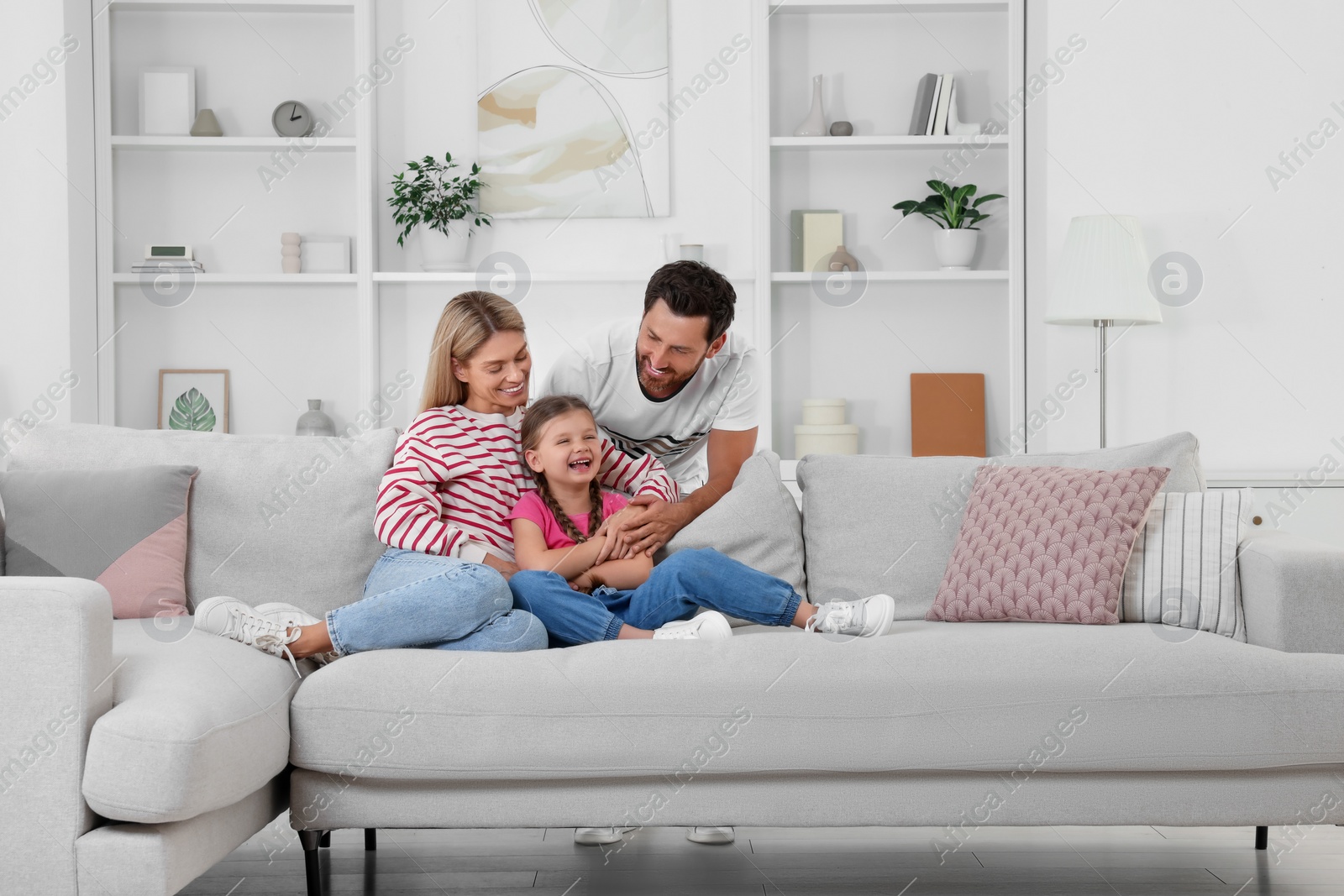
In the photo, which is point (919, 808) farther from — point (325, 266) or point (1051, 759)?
point (325, 266)

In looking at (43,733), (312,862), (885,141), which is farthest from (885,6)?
(43,733)

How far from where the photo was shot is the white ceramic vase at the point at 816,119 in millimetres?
3811

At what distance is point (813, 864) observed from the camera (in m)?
2.04

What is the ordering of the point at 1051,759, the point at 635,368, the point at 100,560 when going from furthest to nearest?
the point at 635,368
the point at 100,560
the point at 1051,759

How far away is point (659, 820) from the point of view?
172cm

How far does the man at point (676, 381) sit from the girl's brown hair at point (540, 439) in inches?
4.1

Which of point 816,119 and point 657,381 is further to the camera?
point 816,119

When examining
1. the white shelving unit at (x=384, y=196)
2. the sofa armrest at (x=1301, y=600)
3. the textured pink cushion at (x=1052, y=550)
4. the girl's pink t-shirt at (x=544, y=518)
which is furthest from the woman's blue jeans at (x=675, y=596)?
the white shelving unit at (x=384, y=196)

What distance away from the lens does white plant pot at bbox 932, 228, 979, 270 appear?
3.78 m

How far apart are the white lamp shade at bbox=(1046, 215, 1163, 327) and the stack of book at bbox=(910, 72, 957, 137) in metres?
0.76

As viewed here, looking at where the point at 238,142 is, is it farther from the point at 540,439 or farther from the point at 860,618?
the point at 860,618

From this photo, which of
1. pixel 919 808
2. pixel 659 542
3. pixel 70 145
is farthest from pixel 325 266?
pixel 919 808

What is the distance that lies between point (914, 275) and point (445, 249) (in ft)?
5.22

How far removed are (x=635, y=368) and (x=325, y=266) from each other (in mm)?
1864
